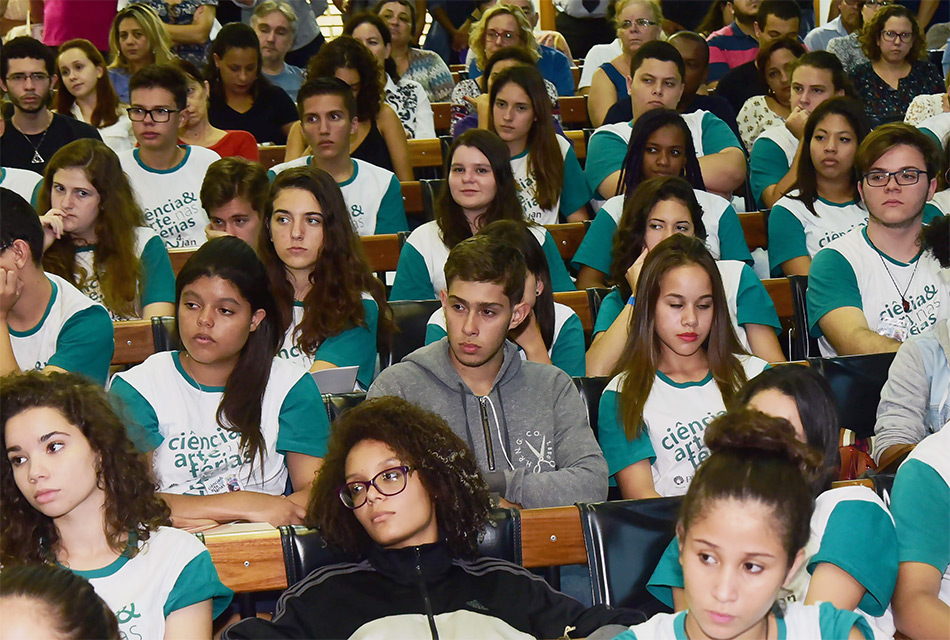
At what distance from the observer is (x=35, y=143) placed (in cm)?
434

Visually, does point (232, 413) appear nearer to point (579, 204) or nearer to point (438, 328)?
point (438, 328)

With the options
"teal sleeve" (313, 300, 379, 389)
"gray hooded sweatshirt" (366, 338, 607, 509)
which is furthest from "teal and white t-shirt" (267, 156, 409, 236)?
"gray hooded sweatshirt" (366, 338, 607, 509)

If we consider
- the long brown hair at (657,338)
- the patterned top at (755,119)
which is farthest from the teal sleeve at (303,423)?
the patterned top at (755,119)

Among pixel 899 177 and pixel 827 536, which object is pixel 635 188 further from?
pixel 827 536

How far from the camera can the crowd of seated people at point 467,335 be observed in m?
1.94

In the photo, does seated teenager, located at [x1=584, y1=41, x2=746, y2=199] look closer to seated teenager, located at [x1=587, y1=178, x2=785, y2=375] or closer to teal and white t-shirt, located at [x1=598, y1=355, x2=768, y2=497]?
seated teenager, located at [x1=587, y1=178, x2=785, y2=375]

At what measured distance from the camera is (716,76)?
244 inches

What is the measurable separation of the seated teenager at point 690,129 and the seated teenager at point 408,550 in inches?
90.8

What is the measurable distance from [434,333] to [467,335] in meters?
0.44

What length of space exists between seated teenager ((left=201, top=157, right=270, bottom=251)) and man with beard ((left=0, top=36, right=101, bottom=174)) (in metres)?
1.05

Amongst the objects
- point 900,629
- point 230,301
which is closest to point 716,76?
point 230,301

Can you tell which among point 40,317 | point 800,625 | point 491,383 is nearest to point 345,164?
point 40,317

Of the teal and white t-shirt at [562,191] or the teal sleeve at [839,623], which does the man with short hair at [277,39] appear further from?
the teal sleeve at [839,623]

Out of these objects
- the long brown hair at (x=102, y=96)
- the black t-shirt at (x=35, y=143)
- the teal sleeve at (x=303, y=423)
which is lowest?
the teal sleeve at (x=303, y=423)
